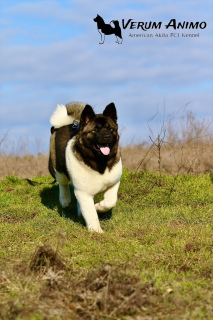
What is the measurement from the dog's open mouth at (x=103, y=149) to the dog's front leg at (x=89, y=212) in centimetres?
68

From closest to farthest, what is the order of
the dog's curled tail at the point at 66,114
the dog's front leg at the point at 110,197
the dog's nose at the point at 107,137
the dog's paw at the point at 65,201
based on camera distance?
the dog's nose at the point at 107,137 → the dog's front leg at the point at 110,197 → the dog's curled tail at the point at 66,114 → the dog's paw at the point at 65,201

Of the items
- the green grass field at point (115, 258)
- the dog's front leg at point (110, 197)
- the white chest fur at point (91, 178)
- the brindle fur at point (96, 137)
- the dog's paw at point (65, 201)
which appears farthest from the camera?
the dog's paw at point (65, 201)

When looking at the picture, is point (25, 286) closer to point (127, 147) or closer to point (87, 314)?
point (87, 314)

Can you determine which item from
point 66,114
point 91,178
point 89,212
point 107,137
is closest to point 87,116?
point 107,137

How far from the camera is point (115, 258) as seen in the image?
484 cm

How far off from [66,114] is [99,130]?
1725 mm

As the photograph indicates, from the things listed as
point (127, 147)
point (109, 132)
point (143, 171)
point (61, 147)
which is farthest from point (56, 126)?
point (127, 147)

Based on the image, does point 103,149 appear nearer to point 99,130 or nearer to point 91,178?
point 99,130

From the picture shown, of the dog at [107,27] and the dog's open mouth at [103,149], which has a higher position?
the dog at [107,27]

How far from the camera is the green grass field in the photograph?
332 centimetres

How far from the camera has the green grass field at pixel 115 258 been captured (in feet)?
10.9

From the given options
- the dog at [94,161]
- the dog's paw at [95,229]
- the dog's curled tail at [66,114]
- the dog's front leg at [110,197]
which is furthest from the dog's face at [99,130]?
the dog's curled tail at [66,114]

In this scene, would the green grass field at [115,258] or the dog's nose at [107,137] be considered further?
the dog's nose at [107,137]

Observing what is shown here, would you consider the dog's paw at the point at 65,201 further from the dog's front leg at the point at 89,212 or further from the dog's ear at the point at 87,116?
the dog's ear at the point at 87,116
